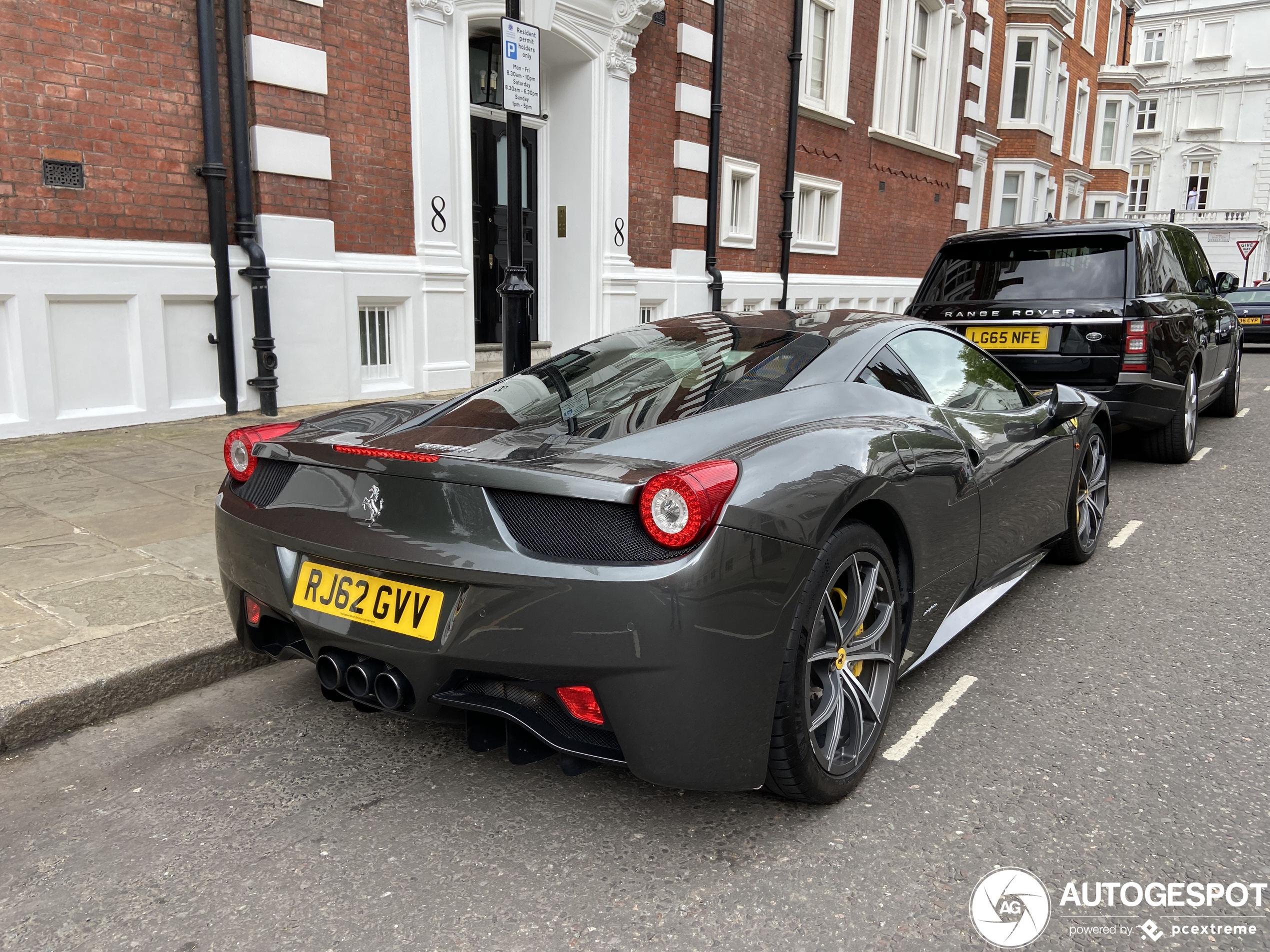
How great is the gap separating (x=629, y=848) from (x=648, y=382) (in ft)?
4.68

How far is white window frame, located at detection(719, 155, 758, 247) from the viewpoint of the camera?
43.1ft

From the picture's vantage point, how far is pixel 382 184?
8.68 m

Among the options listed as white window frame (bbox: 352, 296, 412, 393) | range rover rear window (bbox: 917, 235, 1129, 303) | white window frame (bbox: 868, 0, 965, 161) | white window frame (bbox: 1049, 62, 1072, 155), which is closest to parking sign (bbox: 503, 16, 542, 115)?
white window frame (bbox: 352, 296, 412, 393)

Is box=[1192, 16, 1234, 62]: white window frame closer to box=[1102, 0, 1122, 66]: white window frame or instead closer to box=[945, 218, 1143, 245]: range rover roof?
box=[1102, 0, 1122, 66]: white window frame

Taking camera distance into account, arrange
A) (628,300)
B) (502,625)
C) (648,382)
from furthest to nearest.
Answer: (628,300) < (648,382) < (502,625)

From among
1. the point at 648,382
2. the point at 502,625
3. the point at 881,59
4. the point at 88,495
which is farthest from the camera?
the point at 881,59

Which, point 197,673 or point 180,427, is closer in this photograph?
point 197,673

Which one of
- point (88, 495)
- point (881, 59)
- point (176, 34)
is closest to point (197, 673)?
point (88, 495)

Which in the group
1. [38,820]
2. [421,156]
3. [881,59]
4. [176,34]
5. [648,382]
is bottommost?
[38,820]

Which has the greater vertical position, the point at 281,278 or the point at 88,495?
the point at 281,278

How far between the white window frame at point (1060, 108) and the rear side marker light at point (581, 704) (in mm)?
27750

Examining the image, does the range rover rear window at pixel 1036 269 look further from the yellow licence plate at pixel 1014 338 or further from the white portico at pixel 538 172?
the white portico at pixel 538 172

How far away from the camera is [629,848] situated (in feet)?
8.00

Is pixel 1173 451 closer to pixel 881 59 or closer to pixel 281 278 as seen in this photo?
pixel 281 278
